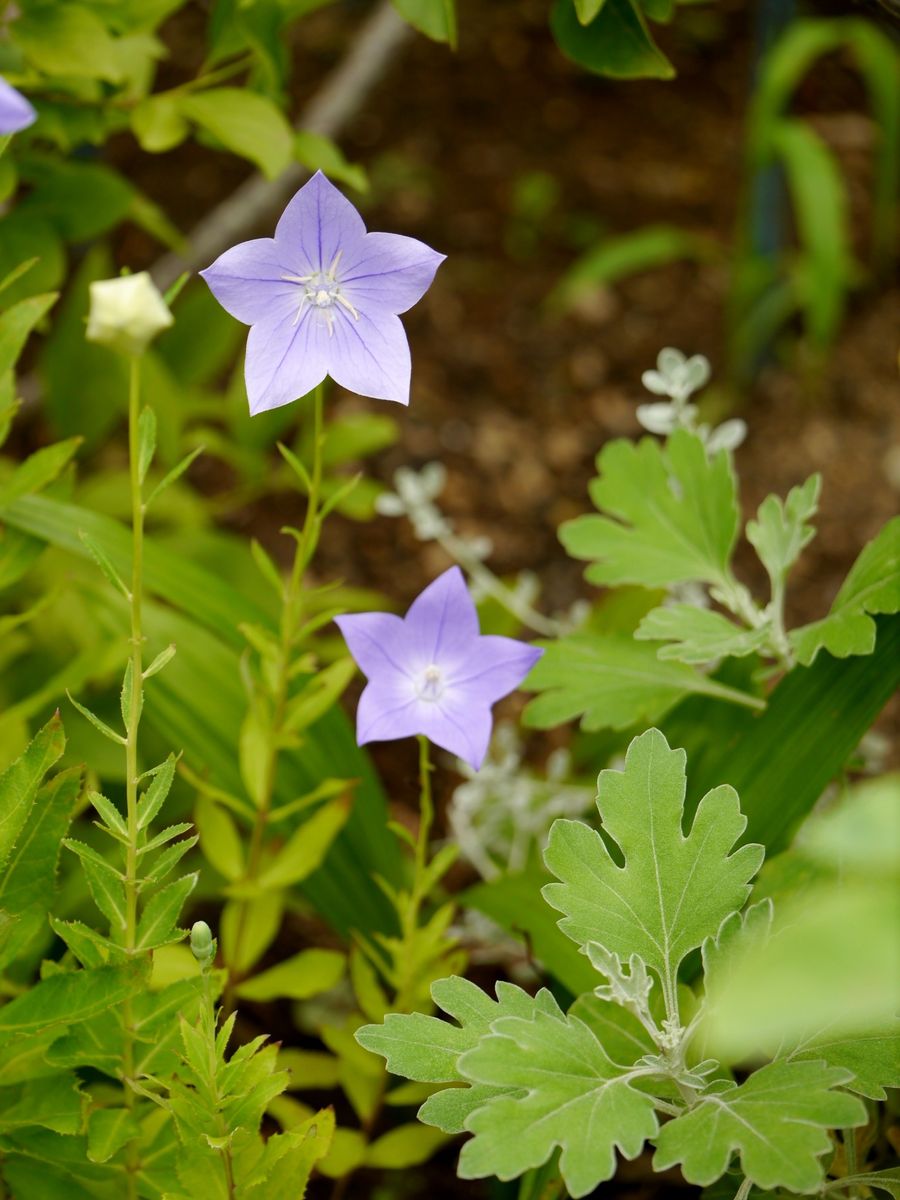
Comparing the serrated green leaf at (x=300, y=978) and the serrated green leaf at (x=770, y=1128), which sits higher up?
the serrated green leaf at (x=770, y=1128)

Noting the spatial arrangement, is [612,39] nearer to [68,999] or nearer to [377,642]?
[377,642]

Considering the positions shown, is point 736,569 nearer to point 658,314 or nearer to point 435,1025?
point 658,314

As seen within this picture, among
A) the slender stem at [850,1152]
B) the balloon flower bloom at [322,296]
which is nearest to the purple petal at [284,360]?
the balloon flower bloom at [322,296]

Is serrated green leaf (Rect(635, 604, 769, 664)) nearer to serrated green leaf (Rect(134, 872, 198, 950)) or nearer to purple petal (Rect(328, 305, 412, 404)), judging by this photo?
purple petal (Rect(328, 305, 412, 404))

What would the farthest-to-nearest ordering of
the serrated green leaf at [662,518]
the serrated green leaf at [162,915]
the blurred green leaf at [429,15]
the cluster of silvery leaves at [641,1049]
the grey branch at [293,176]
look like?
1. the grey branch at [293,176]
2. the serrated green leaf at [662,518]
3. the blurred green leaf at [429,15]
4. the serrated green leaf at [162,915]
5. the cluster of silvery leaves at [641,1049]

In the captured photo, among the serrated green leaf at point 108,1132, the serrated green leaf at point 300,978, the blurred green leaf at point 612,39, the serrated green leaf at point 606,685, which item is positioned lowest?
the serrated green leaf at point 300,978

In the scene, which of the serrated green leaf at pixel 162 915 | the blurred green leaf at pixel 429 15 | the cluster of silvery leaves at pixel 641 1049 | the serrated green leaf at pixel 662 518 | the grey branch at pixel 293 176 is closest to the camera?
the cluster of silvery leaves at pixel 641 1049

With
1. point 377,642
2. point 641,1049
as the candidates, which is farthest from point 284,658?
point 641,1049

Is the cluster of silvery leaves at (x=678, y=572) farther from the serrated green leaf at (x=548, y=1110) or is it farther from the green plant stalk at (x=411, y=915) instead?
the serrated green leaf at (x=548, y=1110)
